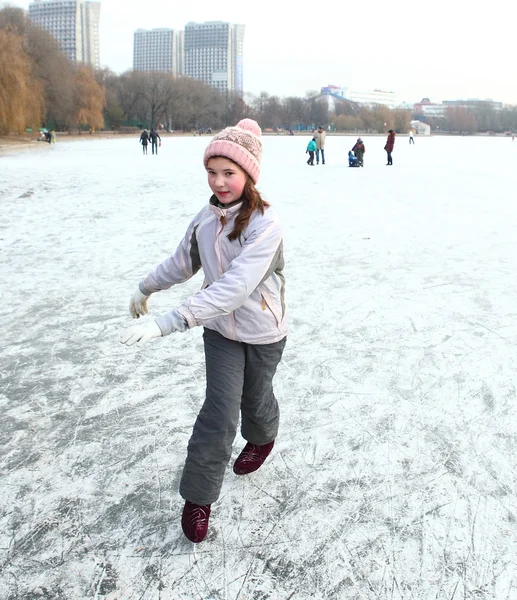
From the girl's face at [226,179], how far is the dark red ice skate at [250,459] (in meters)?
1.05

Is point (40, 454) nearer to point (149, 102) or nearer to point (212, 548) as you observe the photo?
point (212, 548)

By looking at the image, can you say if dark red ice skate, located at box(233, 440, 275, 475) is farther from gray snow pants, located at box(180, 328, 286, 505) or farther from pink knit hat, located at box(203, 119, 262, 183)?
pink knit hat, located at box(203, 119, 262, 183)

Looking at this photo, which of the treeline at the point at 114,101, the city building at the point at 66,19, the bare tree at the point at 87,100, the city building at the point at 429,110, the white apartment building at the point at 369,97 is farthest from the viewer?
the white apartment building at the point at 369,97

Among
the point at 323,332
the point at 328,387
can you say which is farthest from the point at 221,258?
the point at 323,332

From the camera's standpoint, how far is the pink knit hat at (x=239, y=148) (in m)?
1.96

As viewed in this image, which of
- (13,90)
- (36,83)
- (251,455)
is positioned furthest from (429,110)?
(251,455)

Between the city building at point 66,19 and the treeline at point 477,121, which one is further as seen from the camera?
the city building at point 66,19

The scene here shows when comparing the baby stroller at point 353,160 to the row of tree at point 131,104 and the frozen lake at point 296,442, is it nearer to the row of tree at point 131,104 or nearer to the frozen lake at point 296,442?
the frozen lake at point 296,442

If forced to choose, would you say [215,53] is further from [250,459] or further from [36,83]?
[250,459]

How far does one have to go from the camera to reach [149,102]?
7731 centimetres

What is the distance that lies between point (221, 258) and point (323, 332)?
2075 mm

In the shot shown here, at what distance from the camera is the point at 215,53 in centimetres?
15788

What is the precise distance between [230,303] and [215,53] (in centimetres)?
17006

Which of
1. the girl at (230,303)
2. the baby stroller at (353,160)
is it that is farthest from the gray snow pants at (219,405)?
the baby stroller at (353,160)
